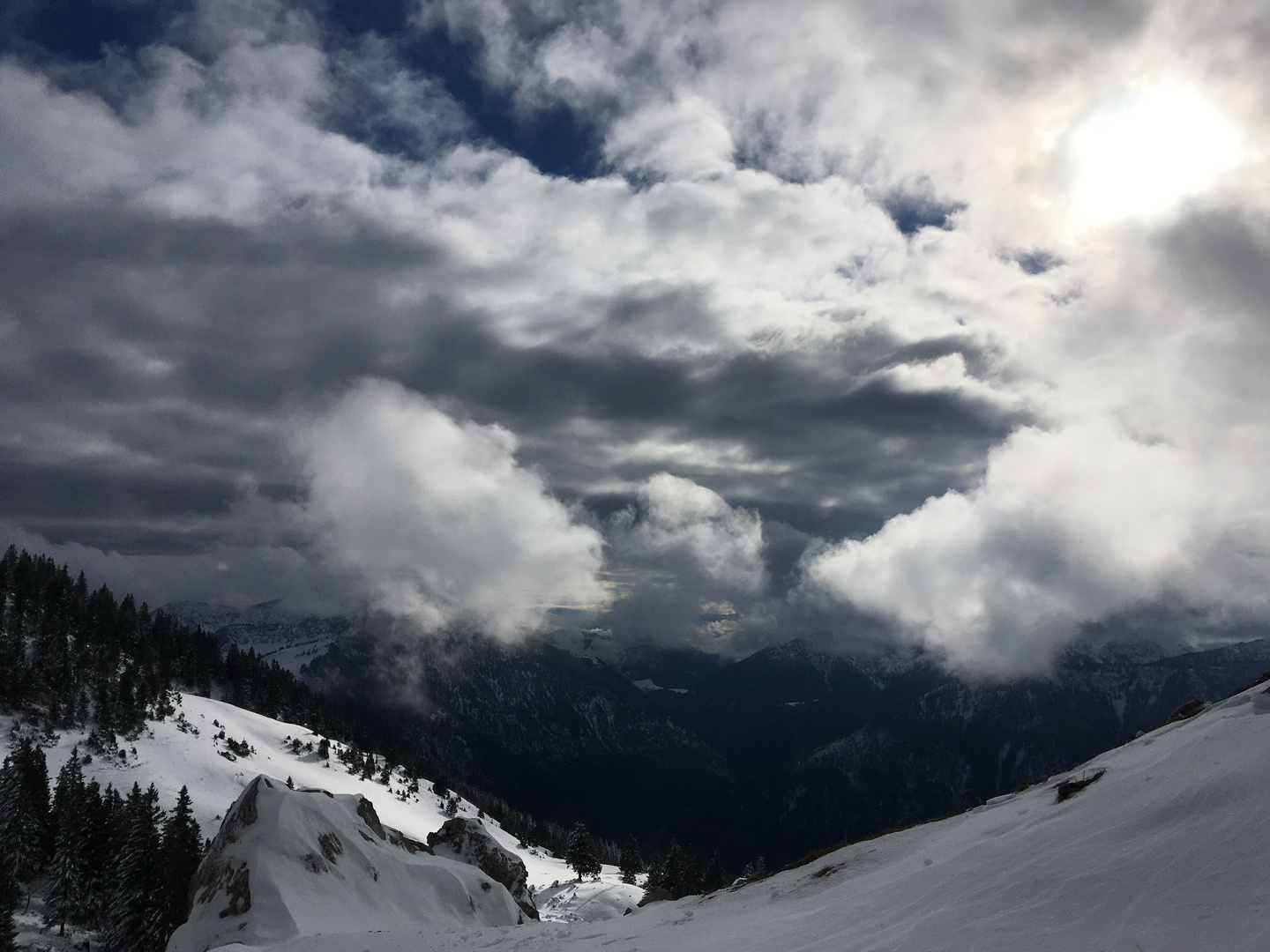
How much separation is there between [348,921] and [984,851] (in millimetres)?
42496

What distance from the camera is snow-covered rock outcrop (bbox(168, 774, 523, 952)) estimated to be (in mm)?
39562

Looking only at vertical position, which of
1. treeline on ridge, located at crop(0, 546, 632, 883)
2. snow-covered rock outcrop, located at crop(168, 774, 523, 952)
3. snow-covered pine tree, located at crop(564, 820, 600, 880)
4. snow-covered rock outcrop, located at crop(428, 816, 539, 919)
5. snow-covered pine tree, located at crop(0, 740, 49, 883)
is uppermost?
treeline on ridge, located at crop(0, 546, 632, 883)

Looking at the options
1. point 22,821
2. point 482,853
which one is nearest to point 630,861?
point 482,853

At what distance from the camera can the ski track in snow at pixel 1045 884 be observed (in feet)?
41.9

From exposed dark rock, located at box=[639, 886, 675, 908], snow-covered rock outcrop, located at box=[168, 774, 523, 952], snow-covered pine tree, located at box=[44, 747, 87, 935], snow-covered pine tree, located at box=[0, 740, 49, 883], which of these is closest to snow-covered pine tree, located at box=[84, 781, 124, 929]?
snow-covered pine tree, located at box=[44, 747, 87, 935]

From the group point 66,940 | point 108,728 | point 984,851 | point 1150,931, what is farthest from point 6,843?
point 1150,931

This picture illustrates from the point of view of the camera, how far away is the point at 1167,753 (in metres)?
21.1

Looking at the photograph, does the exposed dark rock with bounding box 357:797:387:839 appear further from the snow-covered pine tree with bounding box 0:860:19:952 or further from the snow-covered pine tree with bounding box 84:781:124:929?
the snow-covered pine tree with bounding box 0:860:19:952

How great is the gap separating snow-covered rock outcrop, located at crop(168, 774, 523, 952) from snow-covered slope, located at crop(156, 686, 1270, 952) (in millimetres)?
15284

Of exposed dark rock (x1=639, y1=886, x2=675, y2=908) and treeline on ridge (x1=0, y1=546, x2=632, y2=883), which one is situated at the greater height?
treeline on ridge (x1=0, y1=546, x2=632, y2=883)

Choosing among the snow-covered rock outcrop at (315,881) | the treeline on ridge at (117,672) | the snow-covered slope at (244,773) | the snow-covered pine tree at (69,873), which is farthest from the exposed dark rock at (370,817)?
the treeline on ridge at (117,672)

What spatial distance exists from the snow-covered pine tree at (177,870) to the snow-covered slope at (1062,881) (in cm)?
3136

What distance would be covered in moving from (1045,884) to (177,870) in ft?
204

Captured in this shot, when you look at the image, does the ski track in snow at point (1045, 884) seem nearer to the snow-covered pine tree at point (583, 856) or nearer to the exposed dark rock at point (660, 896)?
the exposed dark rock at point (660, 896)
